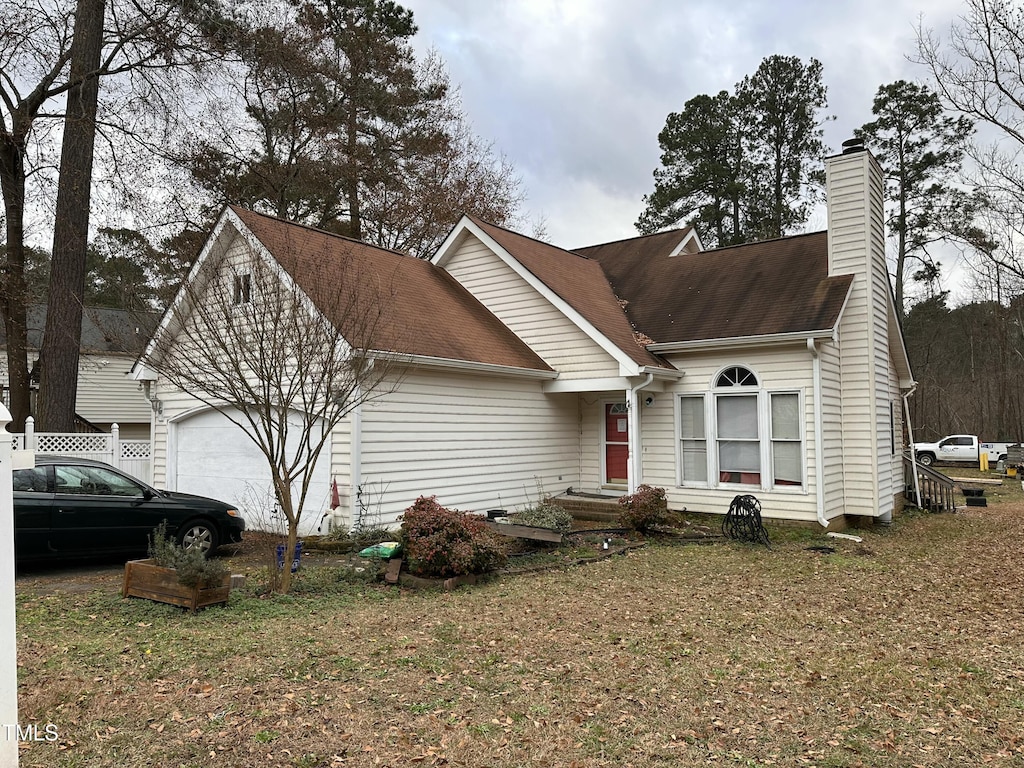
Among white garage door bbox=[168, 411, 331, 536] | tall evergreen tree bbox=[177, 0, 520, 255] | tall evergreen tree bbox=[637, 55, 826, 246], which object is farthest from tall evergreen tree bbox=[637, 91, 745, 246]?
white garage door bbox=[168, 411, 331, 536]

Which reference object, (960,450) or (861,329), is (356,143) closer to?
(861,329)

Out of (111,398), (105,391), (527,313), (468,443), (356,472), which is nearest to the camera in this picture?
(356,472)

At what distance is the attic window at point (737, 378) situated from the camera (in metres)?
13.6

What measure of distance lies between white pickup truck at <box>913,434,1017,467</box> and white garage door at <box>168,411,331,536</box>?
2874cm

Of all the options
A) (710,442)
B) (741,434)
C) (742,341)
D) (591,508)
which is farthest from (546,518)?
(742,341)

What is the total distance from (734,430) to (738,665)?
27.9 feet

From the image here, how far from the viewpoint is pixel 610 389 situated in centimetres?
1386

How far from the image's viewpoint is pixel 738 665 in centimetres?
573

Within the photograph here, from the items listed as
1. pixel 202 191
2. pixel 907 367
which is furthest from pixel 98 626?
pixel 202 191

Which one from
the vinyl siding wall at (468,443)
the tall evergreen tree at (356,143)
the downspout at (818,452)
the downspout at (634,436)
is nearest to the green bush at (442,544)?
the vinyl siding wall at (468,443)

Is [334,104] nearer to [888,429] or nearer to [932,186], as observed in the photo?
[888,429]

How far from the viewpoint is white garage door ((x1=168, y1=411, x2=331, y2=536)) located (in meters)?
11.6

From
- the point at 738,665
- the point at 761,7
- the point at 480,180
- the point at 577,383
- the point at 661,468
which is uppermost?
the point at 480,180

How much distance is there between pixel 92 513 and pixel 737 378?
11138 mm
